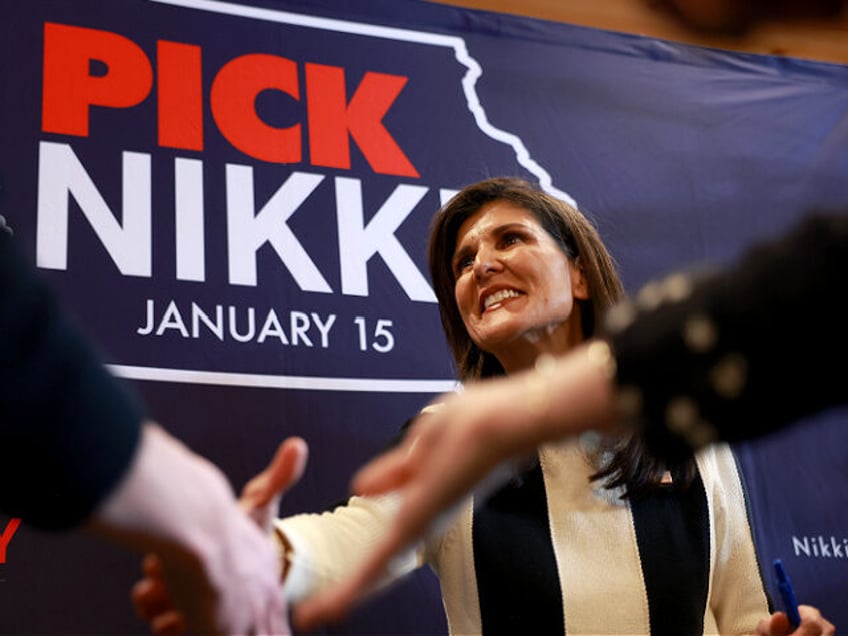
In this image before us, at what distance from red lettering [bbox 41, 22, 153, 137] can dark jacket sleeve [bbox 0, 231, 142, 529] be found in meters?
1.21

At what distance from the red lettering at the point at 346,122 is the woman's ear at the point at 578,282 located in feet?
1.42

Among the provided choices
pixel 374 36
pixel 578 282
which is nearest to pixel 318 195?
pixel 374 36

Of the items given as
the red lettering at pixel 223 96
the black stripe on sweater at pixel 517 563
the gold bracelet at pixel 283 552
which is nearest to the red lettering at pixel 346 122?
the red lettering at pixel 223 96

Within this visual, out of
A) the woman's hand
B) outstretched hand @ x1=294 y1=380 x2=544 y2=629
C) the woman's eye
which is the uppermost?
the woman's eye

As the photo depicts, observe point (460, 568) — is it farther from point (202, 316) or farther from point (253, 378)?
point (202, 316)

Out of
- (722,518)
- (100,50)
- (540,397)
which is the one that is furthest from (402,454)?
(100,50)

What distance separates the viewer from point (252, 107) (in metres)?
2.03

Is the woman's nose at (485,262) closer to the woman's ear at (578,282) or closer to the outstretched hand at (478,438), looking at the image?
the woman's ear at (578,282)

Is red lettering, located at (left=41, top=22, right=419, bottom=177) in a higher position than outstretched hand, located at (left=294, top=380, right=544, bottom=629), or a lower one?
higher

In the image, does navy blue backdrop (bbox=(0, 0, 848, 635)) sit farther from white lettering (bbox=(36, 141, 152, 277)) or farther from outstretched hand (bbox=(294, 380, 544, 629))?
outstretched hand (bbox=(294, 380, 544, 629))

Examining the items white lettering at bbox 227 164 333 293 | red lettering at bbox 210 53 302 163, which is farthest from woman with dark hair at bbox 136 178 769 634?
red lettering at bbox 210 53 302 163

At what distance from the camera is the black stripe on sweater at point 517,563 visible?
1.51m

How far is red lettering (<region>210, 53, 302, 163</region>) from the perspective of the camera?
200 cm

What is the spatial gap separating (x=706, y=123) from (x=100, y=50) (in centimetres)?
125
